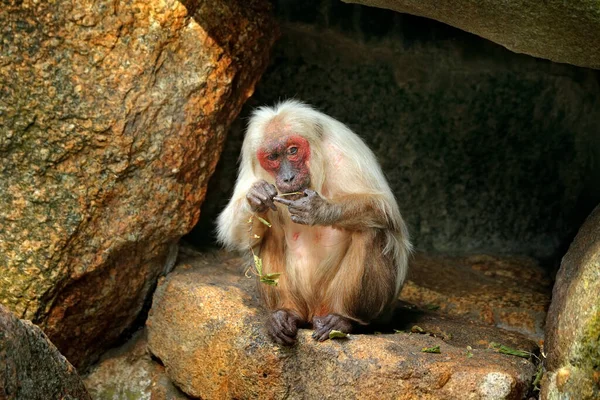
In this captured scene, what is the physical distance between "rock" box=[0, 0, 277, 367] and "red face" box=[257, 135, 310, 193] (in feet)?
2.66

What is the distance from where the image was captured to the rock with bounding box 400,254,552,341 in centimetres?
730

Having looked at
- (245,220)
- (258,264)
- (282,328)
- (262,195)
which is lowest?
(282,328)

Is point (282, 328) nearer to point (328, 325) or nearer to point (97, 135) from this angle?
point (328, 325)

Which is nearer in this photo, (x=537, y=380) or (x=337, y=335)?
(x=537, y=380)

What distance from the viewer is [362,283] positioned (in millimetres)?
6160

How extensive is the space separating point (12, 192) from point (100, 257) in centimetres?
82

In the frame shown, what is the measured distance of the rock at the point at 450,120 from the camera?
8.22 meters

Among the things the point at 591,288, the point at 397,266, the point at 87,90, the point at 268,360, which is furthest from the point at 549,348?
the point at 87,90

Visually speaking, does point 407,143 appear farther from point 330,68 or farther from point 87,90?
point 87,90

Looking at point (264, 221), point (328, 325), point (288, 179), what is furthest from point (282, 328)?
point (288, 179)

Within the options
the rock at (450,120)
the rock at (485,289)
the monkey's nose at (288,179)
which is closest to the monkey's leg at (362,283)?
the monkey's nose at (288,179)

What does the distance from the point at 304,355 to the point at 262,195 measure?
3.82 ft

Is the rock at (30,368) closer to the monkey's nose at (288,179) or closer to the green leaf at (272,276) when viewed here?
the green leaf at (272,276)

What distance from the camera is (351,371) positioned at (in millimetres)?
5641
